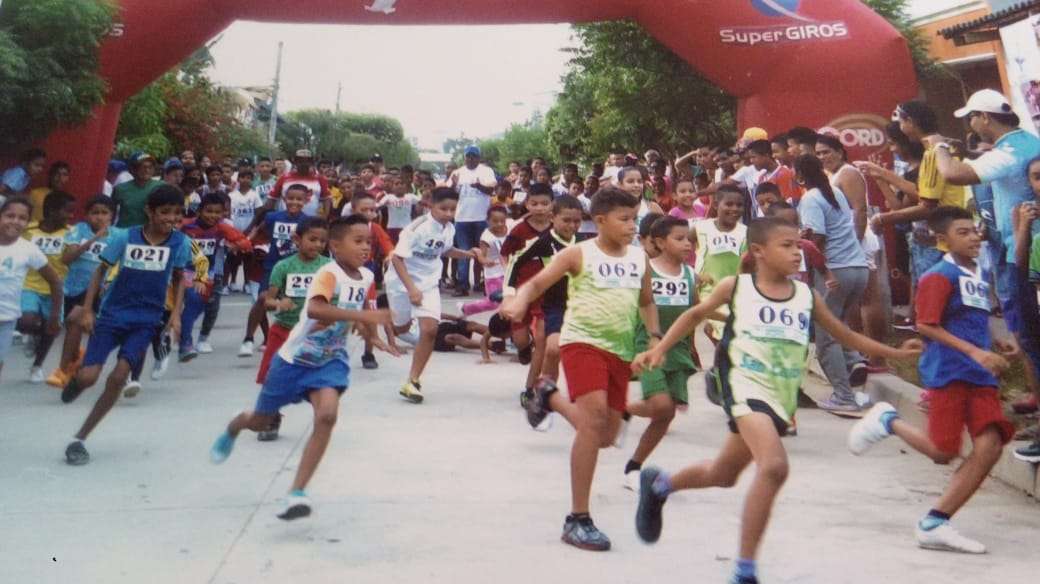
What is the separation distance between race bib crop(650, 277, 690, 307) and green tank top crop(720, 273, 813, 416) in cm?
204

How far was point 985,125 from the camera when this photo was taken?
675 centimetres

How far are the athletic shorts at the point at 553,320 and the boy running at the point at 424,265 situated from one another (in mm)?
1490

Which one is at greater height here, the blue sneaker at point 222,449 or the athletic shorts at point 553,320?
the athletic shorts at point 553,320

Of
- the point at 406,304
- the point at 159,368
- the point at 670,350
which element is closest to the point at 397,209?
Result: the point at 406,304

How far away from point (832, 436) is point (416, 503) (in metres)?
2.94

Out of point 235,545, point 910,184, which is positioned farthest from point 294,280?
point 910,184

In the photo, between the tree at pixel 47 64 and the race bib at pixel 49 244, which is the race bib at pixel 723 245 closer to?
the race bib at pixel 49 244

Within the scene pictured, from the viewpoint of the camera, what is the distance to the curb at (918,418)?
6.07m

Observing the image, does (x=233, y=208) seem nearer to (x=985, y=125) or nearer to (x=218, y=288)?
(x=218, y=288)

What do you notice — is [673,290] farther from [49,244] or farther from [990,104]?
[49,244]

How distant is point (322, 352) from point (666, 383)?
1776 mm

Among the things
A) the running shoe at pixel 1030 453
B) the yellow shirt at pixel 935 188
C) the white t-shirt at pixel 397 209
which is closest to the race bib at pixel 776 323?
the running shoe at pixel 1030 453

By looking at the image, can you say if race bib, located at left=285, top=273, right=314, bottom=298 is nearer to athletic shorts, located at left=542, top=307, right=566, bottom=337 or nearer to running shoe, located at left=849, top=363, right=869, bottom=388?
athletic shorts, located at left=542, top=307, right=566, bottom=337

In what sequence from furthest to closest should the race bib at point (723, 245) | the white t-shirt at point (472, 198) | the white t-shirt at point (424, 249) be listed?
the white t-shirt at point (472, 198) < the white t-shirt at point (424, 249) < the race bib at point (723, 245)
